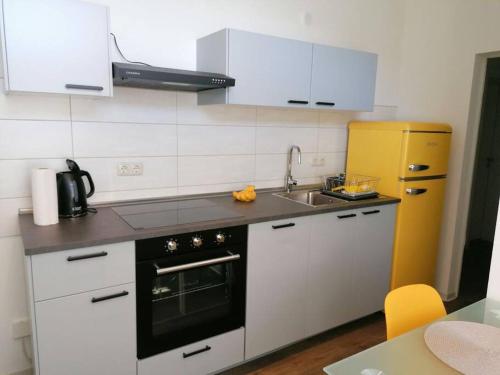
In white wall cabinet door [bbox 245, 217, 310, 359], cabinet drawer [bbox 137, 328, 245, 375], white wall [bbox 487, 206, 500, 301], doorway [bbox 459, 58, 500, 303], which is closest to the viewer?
white wall [bbox 487, 206, 500, 301]

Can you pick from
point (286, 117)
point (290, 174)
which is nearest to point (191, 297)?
point (290, 174)

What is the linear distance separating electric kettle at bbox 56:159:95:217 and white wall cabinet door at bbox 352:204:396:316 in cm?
175

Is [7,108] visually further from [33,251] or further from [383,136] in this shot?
[383,136]

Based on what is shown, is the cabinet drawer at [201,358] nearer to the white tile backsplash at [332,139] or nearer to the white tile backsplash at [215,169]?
the white tile backsplash at [215,169]

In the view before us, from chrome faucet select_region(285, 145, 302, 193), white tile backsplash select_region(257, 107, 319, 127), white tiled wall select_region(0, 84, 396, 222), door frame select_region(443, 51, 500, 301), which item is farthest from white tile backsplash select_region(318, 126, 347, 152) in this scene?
door frame select_region(443, 51, 500, 301)

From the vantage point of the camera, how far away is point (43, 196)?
1.86 metres

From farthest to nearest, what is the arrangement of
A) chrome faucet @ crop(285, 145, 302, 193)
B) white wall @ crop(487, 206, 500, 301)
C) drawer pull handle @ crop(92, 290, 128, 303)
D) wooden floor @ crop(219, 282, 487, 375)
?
chrome faucet @ crop(285, 145, 302, 193) → wooden floor @ crop(219, 282, 487, 375) → drawer pull handle @ crop(92, 290, 128, 303) → white wall @ crop(487, 206, 500, 301)

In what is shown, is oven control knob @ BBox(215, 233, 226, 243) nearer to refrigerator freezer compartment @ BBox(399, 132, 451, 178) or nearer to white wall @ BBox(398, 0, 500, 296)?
refrigerator freezer compartment @ BBox(399, 132, 451, 178)

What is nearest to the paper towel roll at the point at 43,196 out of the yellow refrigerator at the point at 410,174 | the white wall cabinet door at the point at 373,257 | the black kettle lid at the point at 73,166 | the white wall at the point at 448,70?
the black kettle lid at the point at 73,166

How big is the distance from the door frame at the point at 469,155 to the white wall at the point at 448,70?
0.01 metres

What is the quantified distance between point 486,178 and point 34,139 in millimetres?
4914

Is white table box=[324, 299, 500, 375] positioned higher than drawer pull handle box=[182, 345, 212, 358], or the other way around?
white table box=[324, 299, 500, 375]

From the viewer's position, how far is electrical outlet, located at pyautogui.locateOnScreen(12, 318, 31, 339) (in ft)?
6.92

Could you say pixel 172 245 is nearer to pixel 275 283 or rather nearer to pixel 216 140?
pixel 275 283
